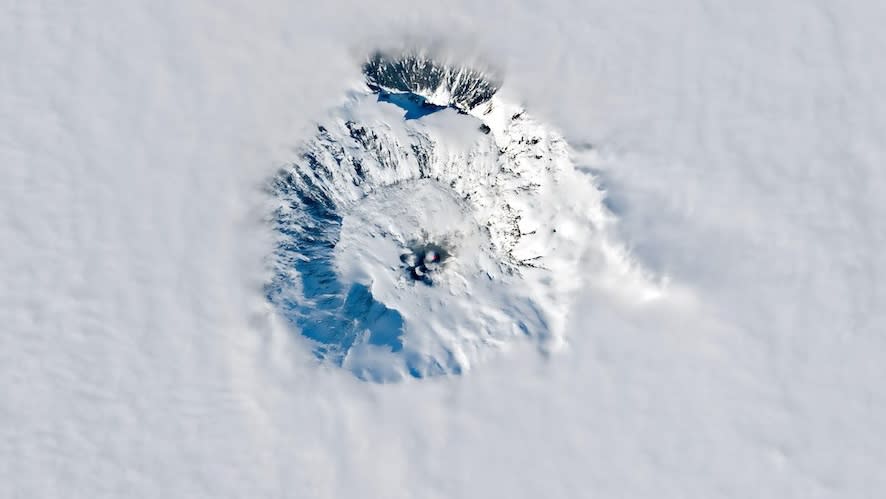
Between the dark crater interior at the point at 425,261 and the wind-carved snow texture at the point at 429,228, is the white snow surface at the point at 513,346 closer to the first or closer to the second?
the wind-carved snow texture at the point at 429,228

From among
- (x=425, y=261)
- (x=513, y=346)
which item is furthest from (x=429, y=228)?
(x=513, y=346)

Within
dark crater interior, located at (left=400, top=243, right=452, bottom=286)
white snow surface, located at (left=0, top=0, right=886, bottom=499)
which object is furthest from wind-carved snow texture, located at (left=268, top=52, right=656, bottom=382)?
white snow surface, located at (left=0, top=0, right=886, bottom=499)

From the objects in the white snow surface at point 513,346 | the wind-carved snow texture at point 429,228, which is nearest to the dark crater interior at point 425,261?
the wind-carved snow texture at point 429,228

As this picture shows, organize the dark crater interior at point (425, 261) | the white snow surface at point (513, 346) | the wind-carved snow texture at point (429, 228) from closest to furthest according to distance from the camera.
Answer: the white snow surface at point (513, 346)
the wind-carved snow texture at point (429, 228)
the dark crater interior at point (425, 261)

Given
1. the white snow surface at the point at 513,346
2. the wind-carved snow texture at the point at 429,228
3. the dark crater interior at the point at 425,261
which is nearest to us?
the white snow surface at the point at 513,346

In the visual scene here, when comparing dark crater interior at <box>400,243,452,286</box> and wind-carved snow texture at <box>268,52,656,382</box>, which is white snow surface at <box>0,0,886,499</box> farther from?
dark crater interior at <box>400,243,452,286</box>

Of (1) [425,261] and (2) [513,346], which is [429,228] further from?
(2) [513,346]
